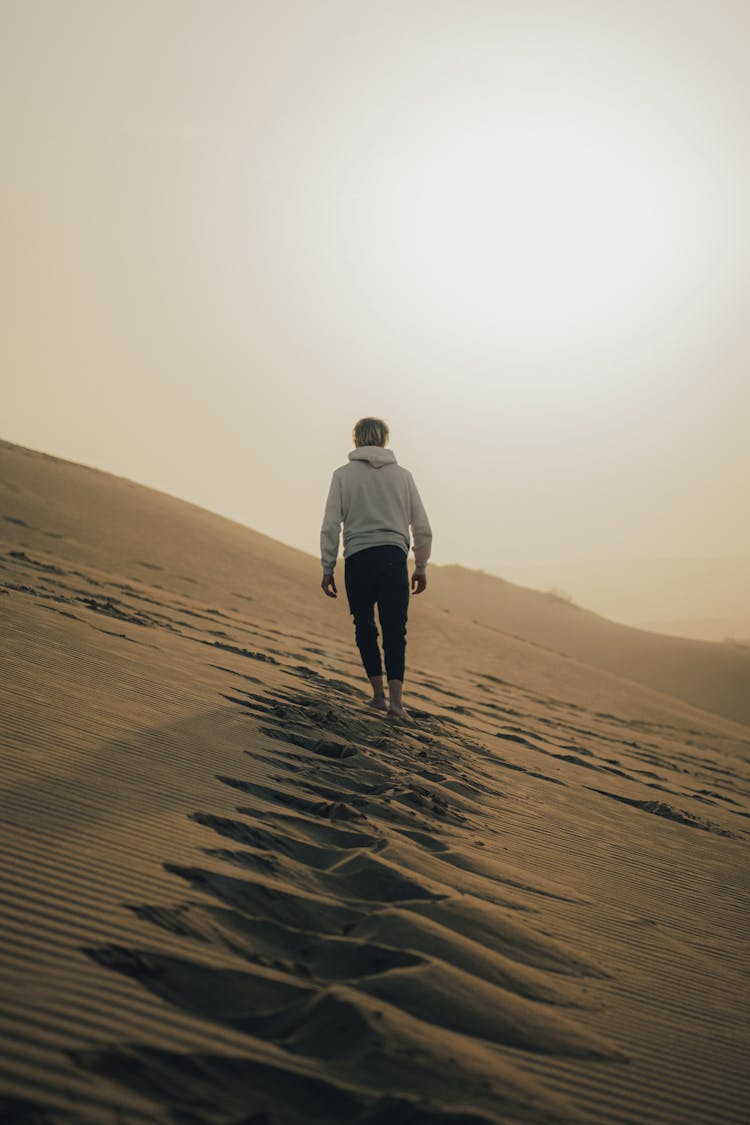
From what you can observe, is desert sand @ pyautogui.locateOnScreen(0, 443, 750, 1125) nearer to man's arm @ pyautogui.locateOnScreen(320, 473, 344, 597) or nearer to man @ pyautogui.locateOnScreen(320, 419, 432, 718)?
man @ pyautogui.locateOnScreen(320, 419, 432, 718)

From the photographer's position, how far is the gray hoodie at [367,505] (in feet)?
21.1

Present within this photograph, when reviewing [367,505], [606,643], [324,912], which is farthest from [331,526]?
[606,643]

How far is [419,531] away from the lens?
6.79 m

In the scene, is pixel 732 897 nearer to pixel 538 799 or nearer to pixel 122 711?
pixel 538 799

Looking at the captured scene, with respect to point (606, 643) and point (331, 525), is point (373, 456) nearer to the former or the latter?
point (331, 525)

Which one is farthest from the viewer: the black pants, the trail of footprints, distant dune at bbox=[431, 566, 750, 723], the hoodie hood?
distant dune at bbox=[431, 566, 750, 723]

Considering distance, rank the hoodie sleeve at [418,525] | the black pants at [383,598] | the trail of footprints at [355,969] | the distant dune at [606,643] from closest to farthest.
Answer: the trail of footprints at [355,969] < the black pants at [383,598] < the hoodie sleeve at [418,525] < the distant dune at [606,643]

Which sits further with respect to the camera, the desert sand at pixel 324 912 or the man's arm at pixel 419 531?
the man's arm at pixel 419 531

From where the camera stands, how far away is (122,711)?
183 inches

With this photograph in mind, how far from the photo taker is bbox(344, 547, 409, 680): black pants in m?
6.35

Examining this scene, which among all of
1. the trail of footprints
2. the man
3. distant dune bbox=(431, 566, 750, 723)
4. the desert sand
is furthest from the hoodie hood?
distant dune bbox=(431, 566, 750, 723)

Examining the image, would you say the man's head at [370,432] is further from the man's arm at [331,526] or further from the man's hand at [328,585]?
the man's hand at [328,585]

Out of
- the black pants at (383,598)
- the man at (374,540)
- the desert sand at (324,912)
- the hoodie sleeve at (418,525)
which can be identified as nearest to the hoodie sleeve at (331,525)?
the man at (374,540)

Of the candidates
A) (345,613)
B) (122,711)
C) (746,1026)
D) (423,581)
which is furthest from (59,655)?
(345,613)
